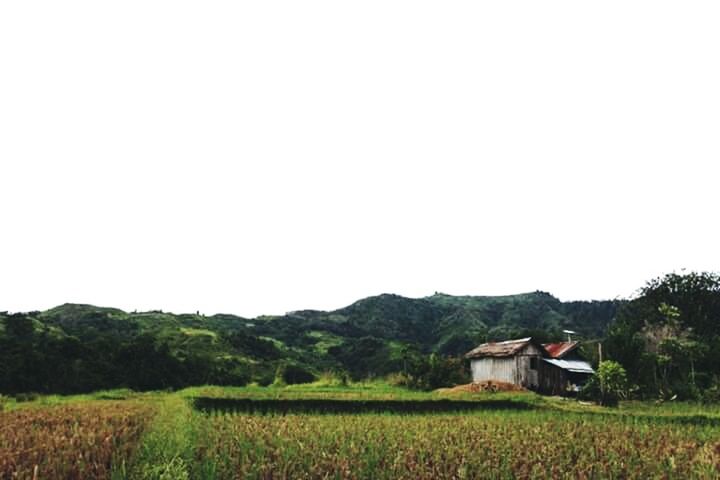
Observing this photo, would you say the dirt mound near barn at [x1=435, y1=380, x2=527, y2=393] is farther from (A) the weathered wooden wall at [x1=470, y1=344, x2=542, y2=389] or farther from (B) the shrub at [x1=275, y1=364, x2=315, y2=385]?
(B) the shrub at [x1=275, y1=364, x2=315, y2=385]

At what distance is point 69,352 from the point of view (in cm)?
3747

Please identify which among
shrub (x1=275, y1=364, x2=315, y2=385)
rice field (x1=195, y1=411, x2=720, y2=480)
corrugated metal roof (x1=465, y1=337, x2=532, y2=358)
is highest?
corrugated metal roof (x1=465, y1=337, x2=532, y2=358)

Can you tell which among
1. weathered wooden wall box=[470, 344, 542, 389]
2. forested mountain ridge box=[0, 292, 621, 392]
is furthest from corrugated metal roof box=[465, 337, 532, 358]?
forested mountain ridge box=[0, 292, 621, 392]

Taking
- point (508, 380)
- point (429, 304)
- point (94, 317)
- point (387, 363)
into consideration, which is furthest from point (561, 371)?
point (429, 304)

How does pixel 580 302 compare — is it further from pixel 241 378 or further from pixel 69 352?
Answer: pixel 69 352

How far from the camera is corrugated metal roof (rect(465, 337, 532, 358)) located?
143 feet

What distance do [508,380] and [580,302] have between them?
9186cm

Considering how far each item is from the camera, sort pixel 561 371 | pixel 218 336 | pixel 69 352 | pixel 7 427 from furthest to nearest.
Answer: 1. pixel 218 336
2. pixel 561 371
3. pixel 69 352
4. pixel 7 427

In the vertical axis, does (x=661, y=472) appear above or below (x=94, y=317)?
below

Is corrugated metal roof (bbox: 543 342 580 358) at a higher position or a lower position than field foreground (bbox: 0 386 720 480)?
higher

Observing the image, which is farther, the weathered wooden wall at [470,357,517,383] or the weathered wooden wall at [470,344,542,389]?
the weathered wooden wall at [470,357,517,383]

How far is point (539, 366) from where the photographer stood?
4369cm

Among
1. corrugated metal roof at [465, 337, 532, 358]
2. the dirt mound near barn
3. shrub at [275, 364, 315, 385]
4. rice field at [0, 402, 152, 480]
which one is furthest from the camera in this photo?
shrub at [275, 364, 315, 385]

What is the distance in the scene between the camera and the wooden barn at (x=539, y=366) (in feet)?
140
